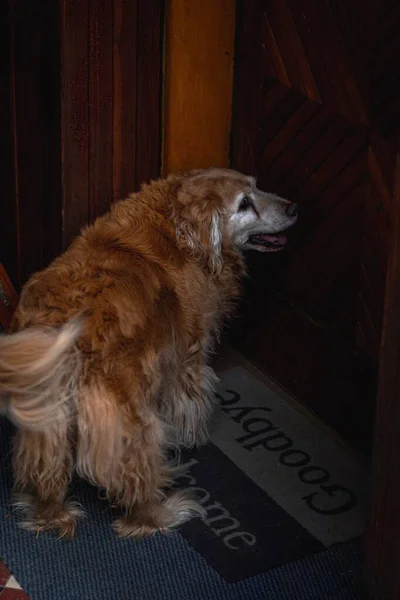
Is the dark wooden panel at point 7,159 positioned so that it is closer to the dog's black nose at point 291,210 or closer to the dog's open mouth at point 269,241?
the dog's open mouth at point 269,241

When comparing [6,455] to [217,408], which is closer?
[6,455]

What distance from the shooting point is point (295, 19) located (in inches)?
145

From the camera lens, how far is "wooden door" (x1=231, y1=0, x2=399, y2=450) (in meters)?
3.36

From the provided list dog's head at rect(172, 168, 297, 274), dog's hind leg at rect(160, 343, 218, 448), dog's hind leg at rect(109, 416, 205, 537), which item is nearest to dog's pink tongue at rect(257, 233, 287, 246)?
dog's head at rect(172, 168, 297, 274)

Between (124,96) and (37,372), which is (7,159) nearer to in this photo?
(124,96)

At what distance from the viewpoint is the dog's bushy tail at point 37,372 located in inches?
118

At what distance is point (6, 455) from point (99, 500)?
1.44 feet

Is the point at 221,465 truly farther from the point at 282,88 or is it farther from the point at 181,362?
the point at 282,88

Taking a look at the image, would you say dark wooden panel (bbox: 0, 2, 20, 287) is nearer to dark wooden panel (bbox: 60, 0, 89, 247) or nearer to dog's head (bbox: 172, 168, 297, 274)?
dark wooden panel (bbox: 60, 0, 89, 247)

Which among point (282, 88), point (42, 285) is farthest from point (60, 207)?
point (282, 88)

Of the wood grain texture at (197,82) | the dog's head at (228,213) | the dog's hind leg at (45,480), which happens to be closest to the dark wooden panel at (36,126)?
the wood grain texture at (197,82)

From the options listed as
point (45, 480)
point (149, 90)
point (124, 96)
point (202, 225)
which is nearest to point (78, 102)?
point (124, 96)

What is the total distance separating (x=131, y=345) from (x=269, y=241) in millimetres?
788

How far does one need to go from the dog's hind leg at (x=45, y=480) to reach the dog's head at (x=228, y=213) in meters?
0.82
